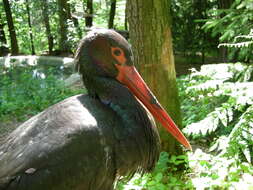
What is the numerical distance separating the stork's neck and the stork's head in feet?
0.20

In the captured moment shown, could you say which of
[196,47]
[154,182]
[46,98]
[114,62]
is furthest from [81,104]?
[196,47]

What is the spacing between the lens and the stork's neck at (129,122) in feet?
7.19

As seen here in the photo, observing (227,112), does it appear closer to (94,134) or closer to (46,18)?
(94,134)

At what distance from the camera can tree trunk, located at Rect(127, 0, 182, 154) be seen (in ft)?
10.4

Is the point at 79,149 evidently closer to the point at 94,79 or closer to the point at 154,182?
the point at 94,79

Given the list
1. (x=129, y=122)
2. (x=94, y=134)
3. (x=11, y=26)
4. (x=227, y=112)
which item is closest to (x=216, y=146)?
(x=227, y=112)

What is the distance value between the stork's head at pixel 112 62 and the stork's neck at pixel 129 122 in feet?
0.20

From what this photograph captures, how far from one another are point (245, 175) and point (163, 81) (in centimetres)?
111

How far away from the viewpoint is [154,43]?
10.6ft

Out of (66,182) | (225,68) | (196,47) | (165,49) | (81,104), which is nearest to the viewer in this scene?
(66,182)

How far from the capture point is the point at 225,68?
4.09m

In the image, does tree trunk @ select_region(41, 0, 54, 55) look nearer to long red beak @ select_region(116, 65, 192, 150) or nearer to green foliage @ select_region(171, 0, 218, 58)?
green foliage @ select_region(171, 0, 218, 58)

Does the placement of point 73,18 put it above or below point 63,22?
above

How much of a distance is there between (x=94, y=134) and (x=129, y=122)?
0.27 meters
